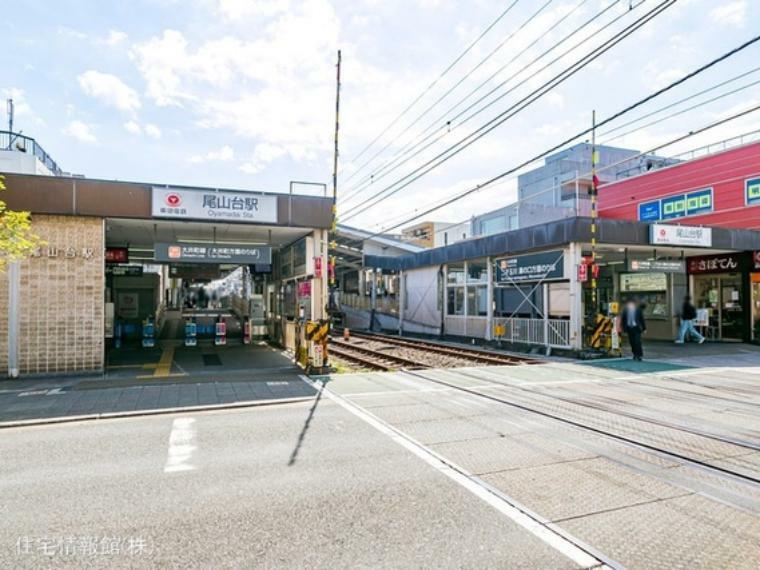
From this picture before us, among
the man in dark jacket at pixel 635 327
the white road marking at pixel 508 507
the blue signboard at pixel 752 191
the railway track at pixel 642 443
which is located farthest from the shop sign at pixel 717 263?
the white road marking at pixel 508 507

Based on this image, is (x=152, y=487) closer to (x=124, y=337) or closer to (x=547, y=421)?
(x=547, y=421)

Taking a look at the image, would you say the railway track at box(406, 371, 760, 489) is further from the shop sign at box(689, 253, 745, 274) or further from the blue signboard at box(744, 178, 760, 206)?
the blue signboard at box(744, 178, 760, 206)

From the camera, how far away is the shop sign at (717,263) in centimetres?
1897

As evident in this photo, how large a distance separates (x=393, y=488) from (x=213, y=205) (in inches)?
378

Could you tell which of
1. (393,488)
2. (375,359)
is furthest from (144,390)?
(375,359)

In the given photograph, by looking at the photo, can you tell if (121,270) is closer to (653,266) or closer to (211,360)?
(211,360)

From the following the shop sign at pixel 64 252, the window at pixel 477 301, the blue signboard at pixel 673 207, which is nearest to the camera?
the shop sign at pixel 64 252

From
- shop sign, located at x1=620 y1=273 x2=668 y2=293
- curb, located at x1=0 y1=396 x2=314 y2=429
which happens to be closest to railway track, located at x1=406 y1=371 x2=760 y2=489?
curb, located at x1=0 y1=396 x2=314 y2=429

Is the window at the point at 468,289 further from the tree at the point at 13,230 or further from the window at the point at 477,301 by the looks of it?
the tree at the point at 13,230

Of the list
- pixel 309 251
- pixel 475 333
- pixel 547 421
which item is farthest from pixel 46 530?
pixel 475 333

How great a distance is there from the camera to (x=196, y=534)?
12.5ft

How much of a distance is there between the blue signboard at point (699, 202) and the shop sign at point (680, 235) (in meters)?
8.54

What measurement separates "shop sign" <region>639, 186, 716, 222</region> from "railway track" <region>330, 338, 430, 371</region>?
18.5 metres

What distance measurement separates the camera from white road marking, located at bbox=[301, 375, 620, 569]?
3531 millimetres
